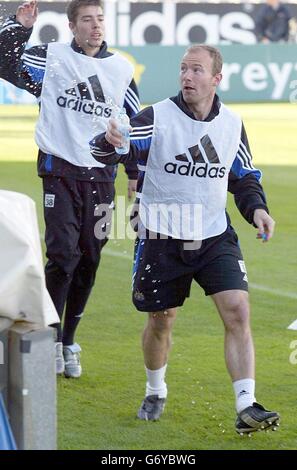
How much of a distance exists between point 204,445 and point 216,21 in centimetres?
2644

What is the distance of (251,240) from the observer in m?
12.3

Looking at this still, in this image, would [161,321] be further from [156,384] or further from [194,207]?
[194,207]

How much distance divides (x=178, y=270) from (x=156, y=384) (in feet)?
2.22

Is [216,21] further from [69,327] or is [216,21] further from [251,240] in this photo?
[69,327]

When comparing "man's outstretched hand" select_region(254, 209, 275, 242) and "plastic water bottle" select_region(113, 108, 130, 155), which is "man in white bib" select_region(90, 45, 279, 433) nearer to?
"man's outstretched hand" select_region(254, 209, 275, 242)

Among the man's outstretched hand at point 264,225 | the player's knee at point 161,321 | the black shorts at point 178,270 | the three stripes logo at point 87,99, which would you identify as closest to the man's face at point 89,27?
the three stripes logo at point 87,99

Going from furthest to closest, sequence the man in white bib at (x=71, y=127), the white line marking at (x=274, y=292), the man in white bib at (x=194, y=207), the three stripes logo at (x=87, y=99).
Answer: the white line marking at (x=274, y=292) < the three stripes logo at (x=87, y=99) < the man in white bib at (x=71, y=127) < the man in white bib at (x=194, y=207)

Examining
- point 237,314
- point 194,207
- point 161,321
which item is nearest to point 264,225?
point 194,207

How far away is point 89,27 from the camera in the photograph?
7453mm

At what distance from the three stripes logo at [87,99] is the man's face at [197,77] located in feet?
4.22

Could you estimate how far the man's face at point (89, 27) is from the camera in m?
7.41

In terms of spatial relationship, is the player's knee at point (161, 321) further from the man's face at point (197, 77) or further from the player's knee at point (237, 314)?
the man's face at point (197, 77)

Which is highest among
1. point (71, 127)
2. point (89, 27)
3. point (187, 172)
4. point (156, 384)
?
point (89, 27)
